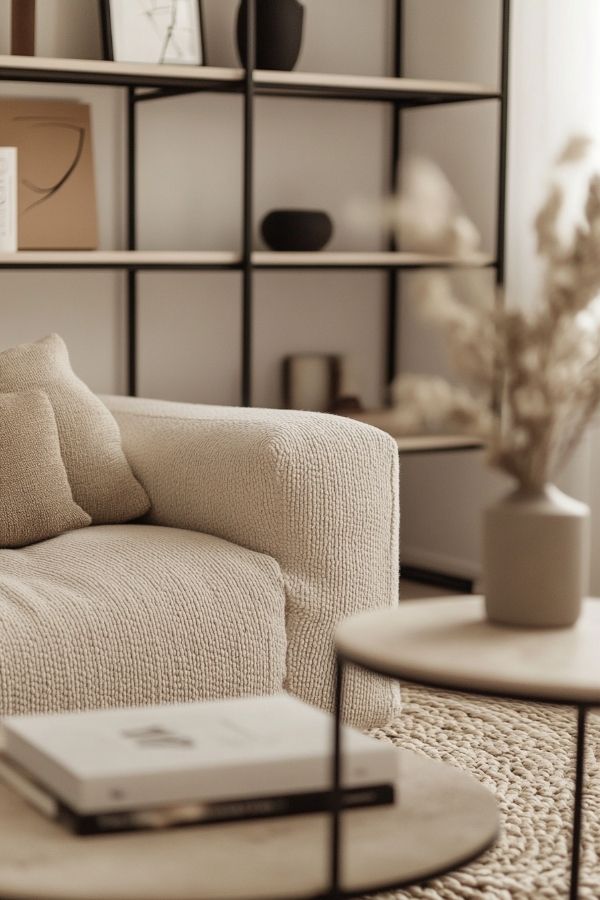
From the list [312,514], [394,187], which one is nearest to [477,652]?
[312,514]

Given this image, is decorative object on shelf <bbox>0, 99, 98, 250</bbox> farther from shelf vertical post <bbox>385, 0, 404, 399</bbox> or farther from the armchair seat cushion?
the armchair seat cushion

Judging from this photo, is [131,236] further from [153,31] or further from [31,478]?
[31,478]

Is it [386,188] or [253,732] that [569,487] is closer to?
[386,188]

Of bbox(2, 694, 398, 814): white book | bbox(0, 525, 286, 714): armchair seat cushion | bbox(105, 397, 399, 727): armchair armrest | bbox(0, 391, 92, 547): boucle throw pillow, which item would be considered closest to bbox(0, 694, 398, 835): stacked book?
bbox(2, 694, 398, 814): white book

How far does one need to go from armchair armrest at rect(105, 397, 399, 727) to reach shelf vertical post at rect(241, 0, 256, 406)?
95 centimetres

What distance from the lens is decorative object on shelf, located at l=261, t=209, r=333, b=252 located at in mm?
3709

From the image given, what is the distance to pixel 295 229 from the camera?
3.71 m

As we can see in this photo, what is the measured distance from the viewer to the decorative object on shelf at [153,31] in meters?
3.48

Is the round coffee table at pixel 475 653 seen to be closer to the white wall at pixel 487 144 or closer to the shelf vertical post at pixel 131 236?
the white wall at pixel 487 144

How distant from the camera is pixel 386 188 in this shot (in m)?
4.18

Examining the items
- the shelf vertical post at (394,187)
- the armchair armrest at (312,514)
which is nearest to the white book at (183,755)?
the armchair armrest at (312,514)

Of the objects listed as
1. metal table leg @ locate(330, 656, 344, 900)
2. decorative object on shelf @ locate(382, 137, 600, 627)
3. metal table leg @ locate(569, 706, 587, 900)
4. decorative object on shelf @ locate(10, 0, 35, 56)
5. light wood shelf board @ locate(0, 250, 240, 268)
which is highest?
decorative object on shelf @ locate(10, 0, 35, 56)

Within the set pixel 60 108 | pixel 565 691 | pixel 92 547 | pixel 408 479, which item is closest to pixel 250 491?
pixel 92 547

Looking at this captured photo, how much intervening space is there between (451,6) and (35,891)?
10.8 ft
